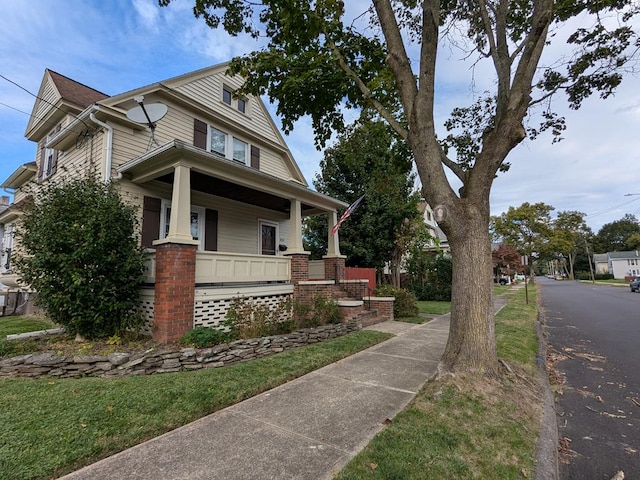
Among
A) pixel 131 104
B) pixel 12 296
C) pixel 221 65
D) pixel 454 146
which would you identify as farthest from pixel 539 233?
pixel 12 296

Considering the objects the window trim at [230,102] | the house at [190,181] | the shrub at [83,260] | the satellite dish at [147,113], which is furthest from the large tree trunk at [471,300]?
the window trim at [230,102]

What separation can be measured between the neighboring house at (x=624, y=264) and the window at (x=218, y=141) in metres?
78.8

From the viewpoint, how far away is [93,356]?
487 cm

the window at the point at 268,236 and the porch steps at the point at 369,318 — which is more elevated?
the window at the point at 268,236

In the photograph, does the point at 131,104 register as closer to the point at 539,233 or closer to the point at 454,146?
the point at 454,146

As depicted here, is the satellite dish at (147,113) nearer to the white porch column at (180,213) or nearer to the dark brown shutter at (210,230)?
the white porch column at (180,213)

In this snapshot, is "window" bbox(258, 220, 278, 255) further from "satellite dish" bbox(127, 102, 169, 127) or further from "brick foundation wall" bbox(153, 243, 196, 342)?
"brick foundation wall" bbox(153, 243, 196, 342)

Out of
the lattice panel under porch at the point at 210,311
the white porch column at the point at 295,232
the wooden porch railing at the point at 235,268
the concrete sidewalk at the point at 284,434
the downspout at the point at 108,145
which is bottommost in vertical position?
the concrete sidewalk at the point at 284,434

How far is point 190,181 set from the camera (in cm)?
865

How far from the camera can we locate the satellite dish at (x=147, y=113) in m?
8.04

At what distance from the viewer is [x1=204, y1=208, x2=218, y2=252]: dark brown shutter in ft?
32.9

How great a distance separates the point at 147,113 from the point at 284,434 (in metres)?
8.28

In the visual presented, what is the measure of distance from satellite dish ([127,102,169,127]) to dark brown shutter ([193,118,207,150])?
85.7 inches

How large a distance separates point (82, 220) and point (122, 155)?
3.29 metres
